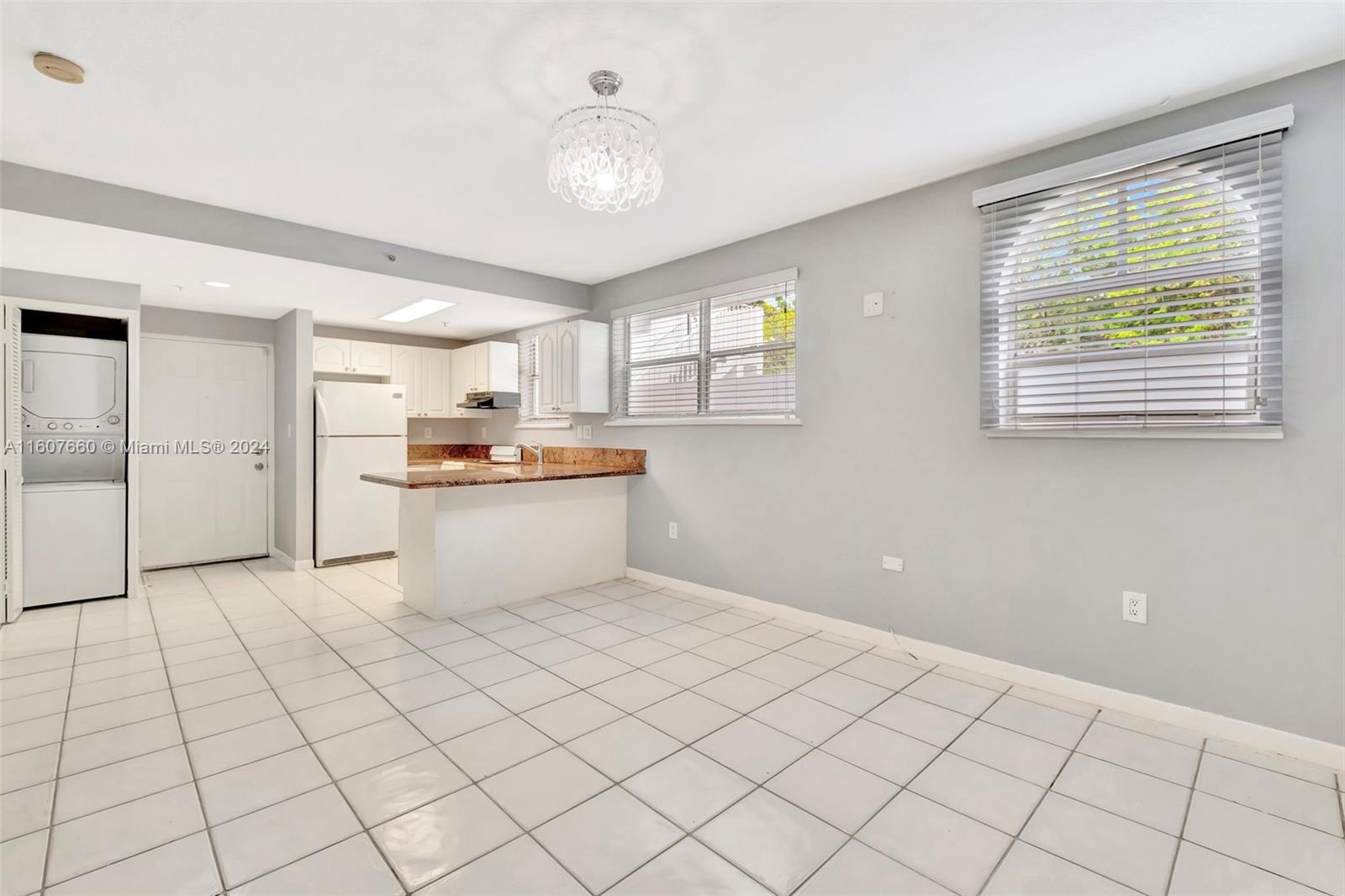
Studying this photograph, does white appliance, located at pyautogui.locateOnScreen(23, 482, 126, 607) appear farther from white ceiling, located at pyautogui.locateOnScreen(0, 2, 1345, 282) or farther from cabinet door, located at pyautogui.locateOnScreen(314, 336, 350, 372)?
white ceiling, located at pyautogui.locateOnScreen(0, 2, 1345, 282)

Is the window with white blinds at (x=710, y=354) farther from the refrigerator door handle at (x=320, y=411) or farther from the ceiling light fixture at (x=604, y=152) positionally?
the refrigerator door handle at (x=320, y=411)

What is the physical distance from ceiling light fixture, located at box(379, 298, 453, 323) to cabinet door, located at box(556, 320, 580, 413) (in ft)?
2.99

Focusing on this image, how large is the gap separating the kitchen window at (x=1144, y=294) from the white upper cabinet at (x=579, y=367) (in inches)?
116

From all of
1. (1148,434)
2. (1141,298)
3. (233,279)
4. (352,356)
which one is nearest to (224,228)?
(233,279)

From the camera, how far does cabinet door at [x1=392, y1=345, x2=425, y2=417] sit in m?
6.38

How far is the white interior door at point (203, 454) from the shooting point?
505 cm

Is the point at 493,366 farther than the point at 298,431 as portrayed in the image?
Yes

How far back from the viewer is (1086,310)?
2609 mm

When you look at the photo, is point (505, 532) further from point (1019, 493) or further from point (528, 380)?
point (1019, 493)

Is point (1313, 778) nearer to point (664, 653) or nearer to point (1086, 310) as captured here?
point (1086, 310)

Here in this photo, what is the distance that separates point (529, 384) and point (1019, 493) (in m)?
4.49

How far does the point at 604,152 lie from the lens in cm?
213

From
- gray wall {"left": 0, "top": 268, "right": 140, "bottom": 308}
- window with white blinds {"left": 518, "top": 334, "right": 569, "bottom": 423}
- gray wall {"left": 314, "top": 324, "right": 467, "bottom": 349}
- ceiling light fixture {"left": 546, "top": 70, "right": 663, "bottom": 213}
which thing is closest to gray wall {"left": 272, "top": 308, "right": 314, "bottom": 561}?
gray wall {"left": 314, "top": 324, "right": 467, "bottom": 349}

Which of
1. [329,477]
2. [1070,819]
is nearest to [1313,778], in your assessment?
[1070,819]
